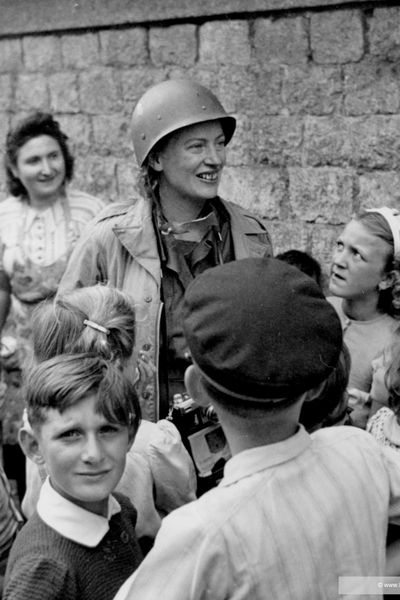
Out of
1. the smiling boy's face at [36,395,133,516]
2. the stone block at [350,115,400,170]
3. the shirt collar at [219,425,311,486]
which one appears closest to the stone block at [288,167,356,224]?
the stone block at [350,115,400,170]

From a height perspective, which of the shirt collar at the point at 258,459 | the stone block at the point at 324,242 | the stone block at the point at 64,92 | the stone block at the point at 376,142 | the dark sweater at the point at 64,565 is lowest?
the stone block at the point at 324,242

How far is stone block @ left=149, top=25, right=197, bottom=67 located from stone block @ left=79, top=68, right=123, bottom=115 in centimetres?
36

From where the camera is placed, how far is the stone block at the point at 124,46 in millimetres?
5781

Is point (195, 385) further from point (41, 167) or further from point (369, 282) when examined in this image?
point (41, 167)

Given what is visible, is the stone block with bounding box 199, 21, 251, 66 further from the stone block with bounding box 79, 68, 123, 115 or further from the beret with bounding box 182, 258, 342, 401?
the beret with bounding box 182, 258, 342, 401

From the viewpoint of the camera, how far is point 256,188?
5453 millimetres

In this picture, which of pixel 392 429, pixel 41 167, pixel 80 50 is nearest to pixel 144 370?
pixel 392 429

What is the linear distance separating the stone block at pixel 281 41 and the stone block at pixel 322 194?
63 centimetres

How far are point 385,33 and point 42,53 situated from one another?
2499 millimetres

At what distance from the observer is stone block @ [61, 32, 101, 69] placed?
19.7 ft

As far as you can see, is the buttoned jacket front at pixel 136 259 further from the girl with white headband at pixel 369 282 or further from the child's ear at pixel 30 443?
the child's ear at pixel 30 443

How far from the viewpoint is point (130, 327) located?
8.62 feet

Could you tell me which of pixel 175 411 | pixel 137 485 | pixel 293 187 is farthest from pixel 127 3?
pixel 137 485

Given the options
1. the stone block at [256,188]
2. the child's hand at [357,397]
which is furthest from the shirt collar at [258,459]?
the stone block at [256,188]
